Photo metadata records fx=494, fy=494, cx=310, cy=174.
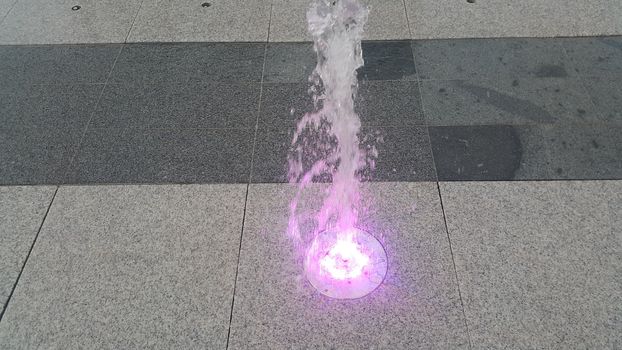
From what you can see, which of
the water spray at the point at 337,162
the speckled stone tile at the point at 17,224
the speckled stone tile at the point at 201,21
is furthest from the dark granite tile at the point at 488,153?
the speckled stone tile at the point at 17,224

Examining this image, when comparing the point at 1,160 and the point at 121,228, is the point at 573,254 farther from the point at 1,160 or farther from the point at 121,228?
the point at 1,160

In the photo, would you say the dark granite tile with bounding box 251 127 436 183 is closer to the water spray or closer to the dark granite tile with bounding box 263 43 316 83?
the water spray

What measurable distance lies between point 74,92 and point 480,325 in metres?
4.30

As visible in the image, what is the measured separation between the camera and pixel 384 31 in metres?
5.66

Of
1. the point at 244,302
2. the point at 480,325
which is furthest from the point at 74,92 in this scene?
the point at 480,325

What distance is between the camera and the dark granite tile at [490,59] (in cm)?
502

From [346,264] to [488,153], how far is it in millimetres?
1692

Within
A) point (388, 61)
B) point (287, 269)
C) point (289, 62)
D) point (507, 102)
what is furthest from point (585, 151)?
point (289, 62)

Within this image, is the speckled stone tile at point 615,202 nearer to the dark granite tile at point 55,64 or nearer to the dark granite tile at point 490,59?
the dark granite tile at point 490,59

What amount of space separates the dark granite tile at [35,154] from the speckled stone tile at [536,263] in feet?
10.8

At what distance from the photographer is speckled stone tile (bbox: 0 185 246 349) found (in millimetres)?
3242

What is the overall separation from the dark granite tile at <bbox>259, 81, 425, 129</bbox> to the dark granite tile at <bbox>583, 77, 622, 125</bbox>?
1666mm

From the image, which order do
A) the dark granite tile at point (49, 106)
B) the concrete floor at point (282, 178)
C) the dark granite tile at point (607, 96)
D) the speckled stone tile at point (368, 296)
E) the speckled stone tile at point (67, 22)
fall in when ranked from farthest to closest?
the speckled stone tile at point (67, 22), the dark granite tile at point (49, 106), the dark granite tile at point (607, 96), the concrete floor at point (282, 178), the speckled stone tile at point (368, 296)

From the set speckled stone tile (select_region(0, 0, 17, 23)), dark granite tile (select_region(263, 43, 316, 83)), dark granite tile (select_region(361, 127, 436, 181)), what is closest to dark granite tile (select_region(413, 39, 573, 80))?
dark granite tile (select_region(361, 127, 436, 181))
